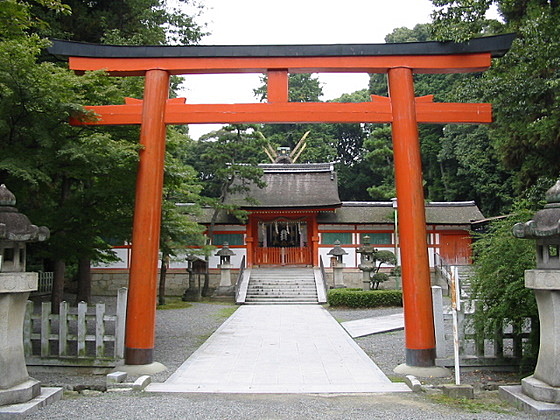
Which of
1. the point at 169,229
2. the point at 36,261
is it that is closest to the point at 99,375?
the point at 169,229

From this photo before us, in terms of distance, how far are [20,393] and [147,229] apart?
293cm

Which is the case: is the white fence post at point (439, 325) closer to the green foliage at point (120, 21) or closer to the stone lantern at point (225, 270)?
the green foliage at point (120, 21)

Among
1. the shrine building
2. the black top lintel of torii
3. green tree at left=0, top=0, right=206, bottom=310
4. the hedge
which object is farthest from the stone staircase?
the black top lintel of torii

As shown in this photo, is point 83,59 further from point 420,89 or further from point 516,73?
point 420,89

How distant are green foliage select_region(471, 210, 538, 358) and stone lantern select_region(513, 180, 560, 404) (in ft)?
3.28

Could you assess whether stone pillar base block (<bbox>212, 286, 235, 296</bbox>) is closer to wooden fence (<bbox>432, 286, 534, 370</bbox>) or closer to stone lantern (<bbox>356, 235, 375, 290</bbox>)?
stone lantern (<bbox>356, 235, 375, 290</bbox>)

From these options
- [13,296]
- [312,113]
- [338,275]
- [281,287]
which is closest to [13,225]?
[13,296]

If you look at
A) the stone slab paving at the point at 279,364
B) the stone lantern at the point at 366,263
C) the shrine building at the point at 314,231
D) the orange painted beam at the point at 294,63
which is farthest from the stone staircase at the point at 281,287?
the orange painted beam at the point at 294,63

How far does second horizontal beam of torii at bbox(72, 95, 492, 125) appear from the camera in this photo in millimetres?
7992

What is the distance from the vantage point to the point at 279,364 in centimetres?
838

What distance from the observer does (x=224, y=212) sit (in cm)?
→ 2438

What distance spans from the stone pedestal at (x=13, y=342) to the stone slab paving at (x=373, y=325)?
769 centimetres

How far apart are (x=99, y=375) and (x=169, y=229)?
334 inches

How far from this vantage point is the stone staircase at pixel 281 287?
20.0 meters
